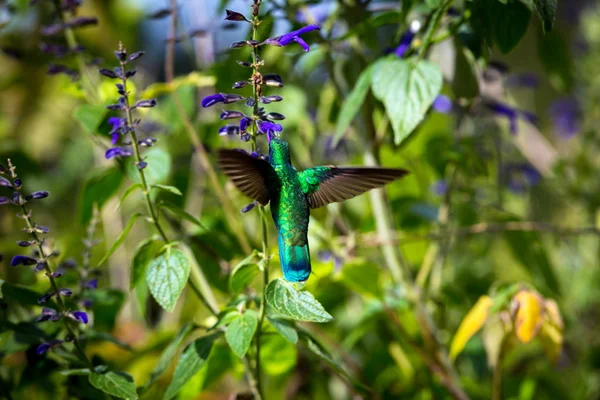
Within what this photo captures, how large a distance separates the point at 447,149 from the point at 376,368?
17.6 inches

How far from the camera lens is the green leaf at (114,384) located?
0.70 meters

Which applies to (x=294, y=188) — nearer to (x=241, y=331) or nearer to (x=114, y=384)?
(x=241, y=331)

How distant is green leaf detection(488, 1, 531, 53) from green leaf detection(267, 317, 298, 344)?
448 millimetres

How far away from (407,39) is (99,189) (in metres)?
0.53

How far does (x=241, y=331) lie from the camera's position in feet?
2.23

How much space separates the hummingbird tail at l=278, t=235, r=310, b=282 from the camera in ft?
2.09

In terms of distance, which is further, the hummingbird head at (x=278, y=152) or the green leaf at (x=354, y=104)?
the green leaf at (x=354, y=104)

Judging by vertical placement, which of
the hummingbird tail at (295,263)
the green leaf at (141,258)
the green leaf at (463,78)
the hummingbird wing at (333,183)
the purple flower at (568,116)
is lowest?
the purple flower at (568,116)

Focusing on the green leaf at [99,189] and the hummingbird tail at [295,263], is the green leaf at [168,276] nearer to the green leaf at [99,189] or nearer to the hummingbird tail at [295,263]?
the hummingbird tail at [295,263]

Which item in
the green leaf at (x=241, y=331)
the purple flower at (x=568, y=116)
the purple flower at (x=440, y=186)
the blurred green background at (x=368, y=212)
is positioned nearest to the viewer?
the green leaf at (x=241, y=331)

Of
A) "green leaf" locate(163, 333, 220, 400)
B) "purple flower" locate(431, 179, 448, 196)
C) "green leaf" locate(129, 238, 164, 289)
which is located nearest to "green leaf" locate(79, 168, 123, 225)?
"green leaf" locate(129, 238, 164, 289)

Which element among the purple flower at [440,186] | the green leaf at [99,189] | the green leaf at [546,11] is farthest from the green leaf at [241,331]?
the purple flower at [440,186]

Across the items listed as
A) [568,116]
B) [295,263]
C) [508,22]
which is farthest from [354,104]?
[568,116]

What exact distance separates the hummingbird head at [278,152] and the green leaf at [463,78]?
407 millimetres
